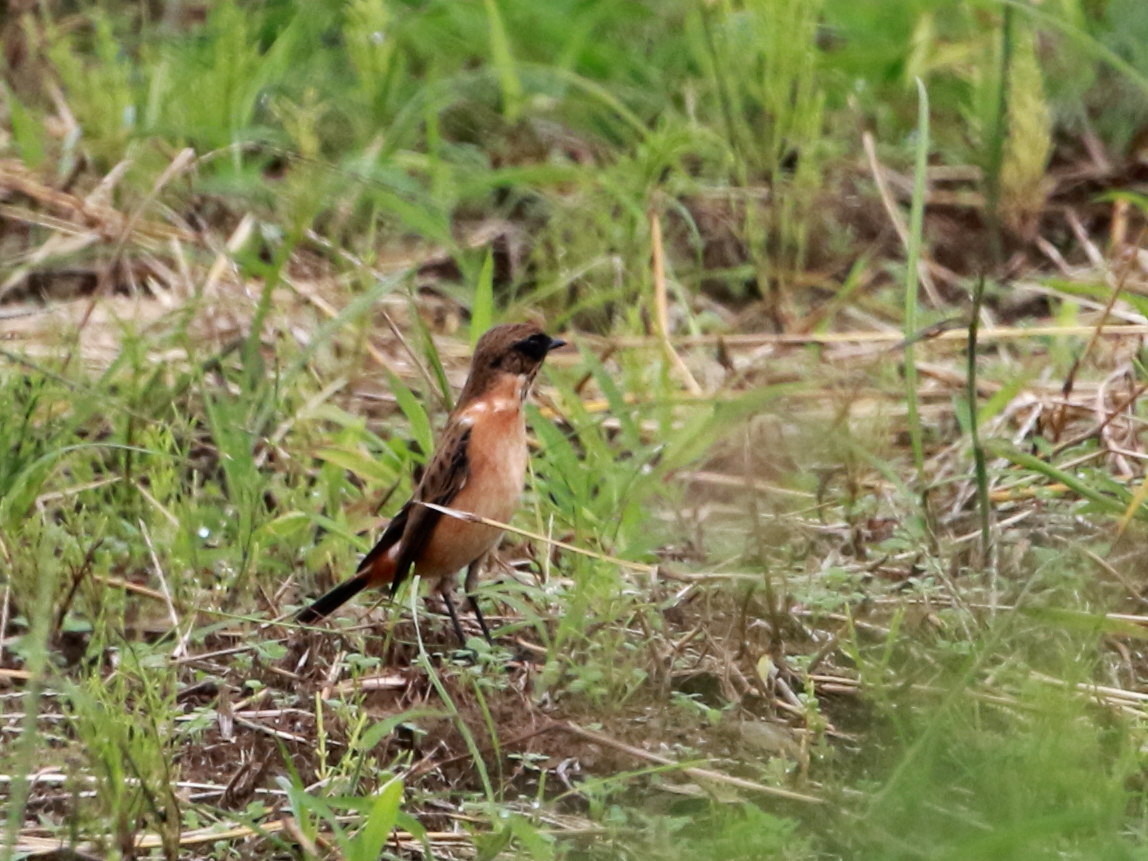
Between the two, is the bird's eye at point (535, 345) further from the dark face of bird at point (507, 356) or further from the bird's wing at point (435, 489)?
the bird's wing at point (435, 489)

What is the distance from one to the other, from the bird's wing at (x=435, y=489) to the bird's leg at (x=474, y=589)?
174 mm

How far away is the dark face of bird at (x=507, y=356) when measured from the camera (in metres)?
5.12

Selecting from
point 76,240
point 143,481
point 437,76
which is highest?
point 437,76

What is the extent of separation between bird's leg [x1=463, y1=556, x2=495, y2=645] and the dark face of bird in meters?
0.48

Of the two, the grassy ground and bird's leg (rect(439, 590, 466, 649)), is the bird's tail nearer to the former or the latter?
the grassy ground

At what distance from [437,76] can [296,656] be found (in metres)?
3.76

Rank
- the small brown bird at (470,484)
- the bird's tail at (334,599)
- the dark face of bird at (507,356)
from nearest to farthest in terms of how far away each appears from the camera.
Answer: the bird's tail at (334,599), the small brown bird at (470,484), the dark face of bird at (507,356)

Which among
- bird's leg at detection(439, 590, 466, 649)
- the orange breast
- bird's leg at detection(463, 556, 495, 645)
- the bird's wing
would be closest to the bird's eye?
the orange breast

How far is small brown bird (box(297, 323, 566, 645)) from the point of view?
4746 mm

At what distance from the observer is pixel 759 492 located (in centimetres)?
464

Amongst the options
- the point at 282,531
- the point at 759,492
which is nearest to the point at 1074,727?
the point at 759,492

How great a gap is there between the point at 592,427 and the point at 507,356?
12.9 inches

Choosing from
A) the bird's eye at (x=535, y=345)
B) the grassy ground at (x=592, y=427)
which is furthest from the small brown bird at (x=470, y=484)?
the grassy ground at (x=592, y=427)

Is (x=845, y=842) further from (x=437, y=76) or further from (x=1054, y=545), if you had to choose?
(x=437, y=76)
